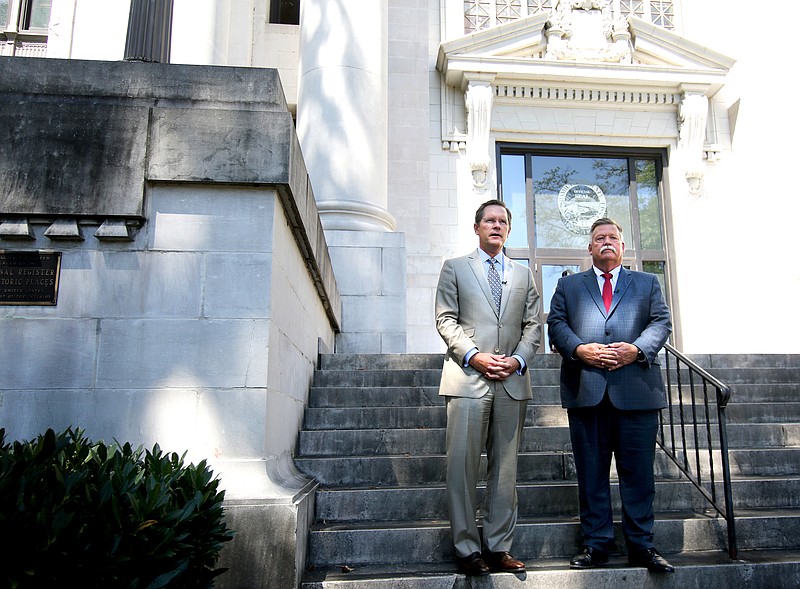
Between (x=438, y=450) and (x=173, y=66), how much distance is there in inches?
130

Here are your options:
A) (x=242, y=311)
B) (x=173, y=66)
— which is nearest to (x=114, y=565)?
(x=242, y=311)

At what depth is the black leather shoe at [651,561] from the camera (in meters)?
3.77

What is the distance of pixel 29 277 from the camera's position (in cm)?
363

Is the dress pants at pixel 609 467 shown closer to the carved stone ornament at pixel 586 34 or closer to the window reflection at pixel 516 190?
the window reflection at pixel 516 190

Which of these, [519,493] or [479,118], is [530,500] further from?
[479,118]

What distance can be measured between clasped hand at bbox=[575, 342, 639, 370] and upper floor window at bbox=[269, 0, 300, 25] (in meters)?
11.5

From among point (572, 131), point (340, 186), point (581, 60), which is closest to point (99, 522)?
point (340, 186)

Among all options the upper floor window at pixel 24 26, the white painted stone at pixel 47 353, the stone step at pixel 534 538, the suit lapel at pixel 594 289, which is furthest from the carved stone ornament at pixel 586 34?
the white painted stone at pixel 47 353

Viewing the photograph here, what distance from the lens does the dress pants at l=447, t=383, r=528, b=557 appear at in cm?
375

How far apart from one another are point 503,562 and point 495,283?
1.62m

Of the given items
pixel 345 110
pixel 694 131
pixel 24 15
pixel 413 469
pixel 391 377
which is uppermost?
pixel 24 15

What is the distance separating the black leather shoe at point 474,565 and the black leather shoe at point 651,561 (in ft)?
2.98

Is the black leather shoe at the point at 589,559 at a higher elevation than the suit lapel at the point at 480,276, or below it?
below

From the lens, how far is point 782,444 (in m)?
5.73
